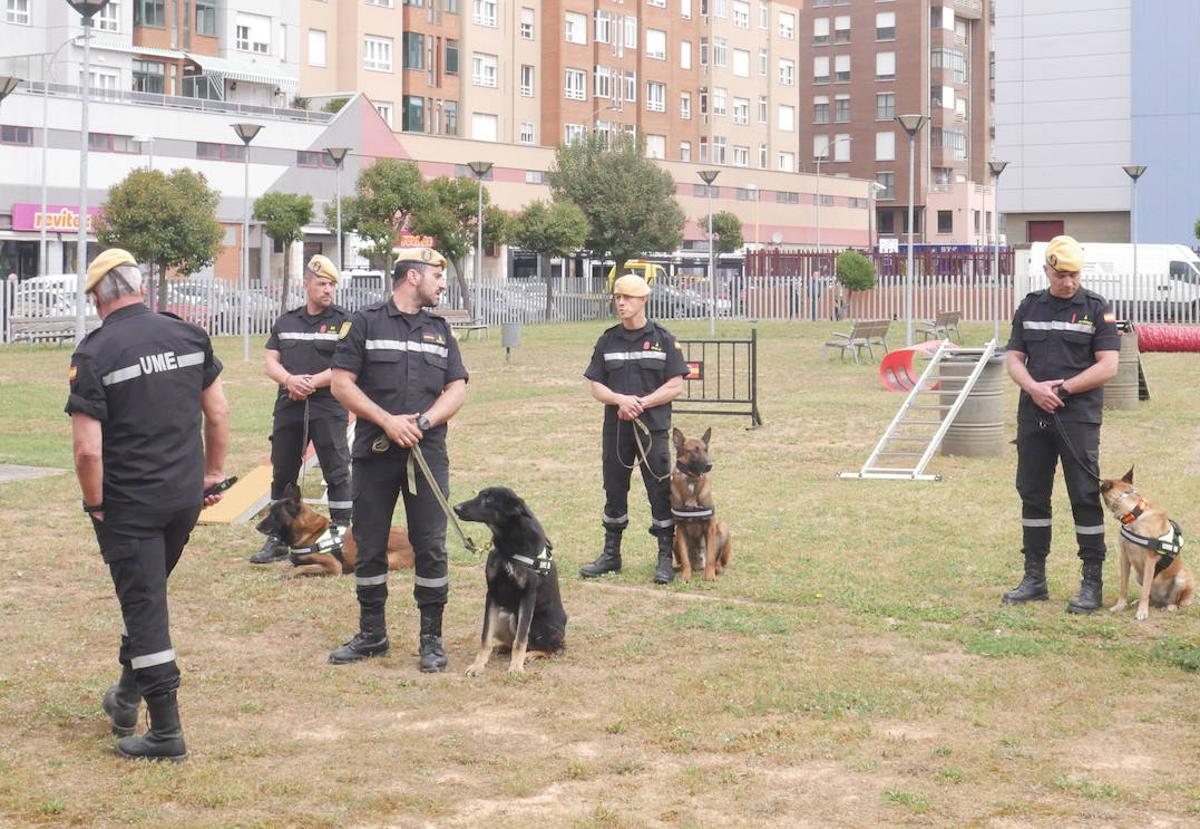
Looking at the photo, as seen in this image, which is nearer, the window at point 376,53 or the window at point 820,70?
the window at point 376,53

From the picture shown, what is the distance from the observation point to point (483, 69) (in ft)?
254

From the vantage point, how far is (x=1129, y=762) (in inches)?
235

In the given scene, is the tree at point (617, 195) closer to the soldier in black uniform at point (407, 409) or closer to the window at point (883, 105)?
the window at point (883, 105)

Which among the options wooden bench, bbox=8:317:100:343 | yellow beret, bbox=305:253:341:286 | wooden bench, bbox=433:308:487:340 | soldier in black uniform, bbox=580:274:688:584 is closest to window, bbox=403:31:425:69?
wooden bench, bbox=433:308:487:340

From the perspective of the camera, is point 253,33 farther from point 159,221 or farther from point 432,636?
point 432,636

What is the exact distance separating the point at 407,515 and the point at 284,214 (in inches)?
1844

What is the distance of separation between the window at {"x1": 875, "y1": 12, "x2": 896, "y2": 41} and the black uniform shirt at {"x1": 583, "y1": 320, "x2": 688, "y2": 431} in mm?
101543

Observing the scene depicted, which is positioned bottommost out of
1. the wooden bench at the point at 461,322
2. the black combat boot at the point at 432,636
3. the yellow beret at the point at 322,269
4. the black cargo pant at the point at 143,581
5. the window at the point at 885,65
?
the black combat boot at the point at 432,636

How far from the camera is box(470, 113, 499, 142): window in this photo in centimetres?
7719

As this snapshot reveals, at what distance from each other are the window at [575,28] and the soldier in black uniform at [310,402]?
73377mm

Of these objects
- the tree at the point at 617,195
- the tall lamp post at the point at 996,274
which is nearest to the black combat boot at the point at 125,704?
the tall lamp post at the point at 996,274

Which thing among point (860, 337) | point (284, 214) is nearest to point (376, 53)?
point (284, 214)

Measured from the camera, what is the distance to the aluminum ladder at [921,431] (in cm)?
1454

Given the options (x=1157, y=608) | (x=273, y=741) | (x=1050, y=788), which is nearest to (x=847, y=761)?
(x=1050, y=788)
